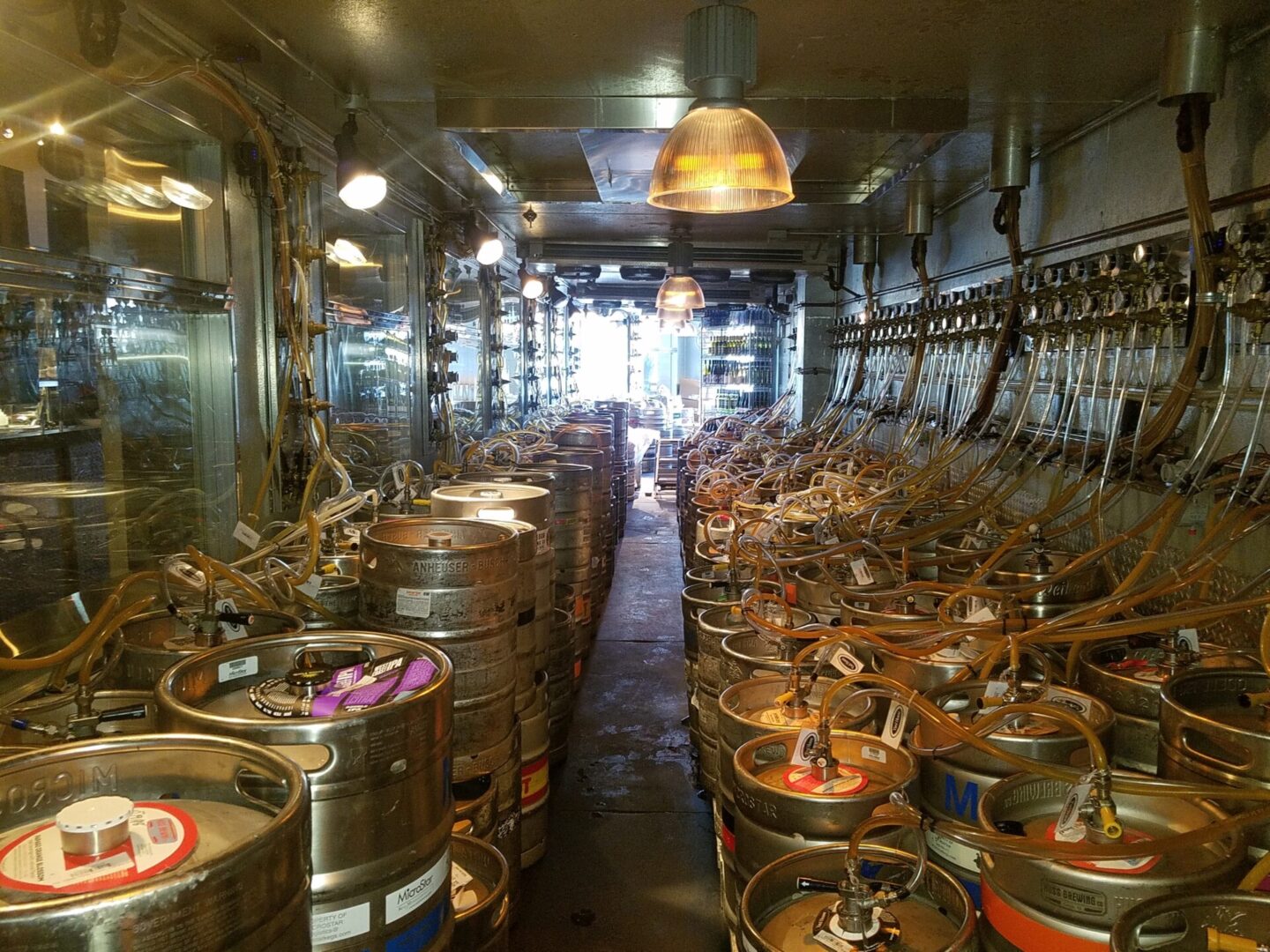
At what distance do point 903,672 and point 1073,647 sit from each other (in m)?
0.35

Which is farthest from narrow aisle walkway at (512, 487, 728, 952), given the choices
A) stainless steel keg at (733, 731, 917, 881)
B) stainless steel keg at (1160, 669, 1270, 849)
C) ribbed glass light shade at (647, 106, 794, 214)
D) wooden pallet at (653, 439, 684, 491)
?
wooden pallet at (653, 439, 684, 491)

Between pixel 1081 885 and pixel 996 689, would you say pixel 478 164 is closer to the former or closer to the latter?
pixel 996 689

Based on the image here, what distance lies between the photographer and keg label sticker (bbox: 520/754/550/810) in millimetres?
2852

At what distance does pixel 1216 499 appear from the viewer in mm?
2582

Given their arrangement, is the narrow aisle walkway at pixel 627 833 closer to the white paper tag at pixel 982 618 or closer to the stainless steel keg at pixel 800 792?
the stainless steel keg at pixel 800 792

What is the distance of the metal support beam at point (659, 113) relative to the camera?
3.41m

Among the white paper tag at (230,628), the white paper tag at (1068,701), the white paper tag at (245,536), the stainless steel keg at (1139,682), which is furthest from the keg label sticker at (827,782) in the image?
the white paper tag at (245,536)

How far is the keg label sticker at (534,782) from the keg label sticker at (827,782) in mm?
1309

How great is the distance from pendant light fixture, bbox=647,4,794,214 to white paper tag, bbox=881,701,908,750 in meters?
1.20

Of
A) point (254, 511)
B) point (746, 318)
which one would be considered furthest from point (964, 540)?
point (746, 318)

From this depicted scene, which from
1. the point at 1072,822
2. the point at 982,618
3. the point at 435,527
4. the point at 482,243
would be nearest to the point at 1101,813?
the point at 1072,822

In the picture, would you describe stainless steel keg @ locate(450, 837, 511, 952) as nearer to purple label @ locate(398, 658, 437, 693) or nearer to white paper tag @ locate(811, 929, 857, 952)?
purple label @ locate(398, 658, 437, 693)

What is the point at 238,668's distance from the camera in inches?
60.7

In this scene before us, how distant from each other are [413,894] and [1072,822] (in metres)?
0.95
